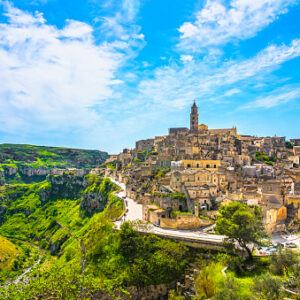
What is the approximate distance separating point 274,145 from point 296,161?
12.3 metres

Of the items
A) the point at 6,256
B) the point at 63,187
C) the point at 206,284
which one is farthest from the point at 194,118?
the point at 206,284

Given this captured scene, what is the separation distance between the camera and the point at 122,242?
31391mm

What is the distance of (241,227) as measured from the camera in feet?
84.3

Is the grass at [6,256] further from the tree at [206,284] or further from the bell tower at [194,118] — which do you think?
the bell tower at [194,118]

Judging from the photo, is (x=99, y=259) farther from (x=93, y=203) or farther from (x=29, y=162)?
(x=29, y=162)

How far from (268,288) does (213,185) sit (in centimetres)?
2402

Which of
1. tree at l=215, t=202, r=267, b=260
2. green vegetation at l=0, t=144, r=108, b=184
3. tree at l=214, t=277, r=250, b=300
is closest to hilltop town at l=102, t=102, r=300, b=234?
tree at l=215, t=202, r=267, b=260

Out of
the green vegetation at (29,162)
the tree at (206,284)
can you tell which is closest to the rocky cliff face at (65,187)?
the green vegetation at (29,162)

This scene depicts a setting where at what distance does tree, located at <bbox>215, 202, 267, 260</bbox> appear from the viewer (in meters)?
25.2

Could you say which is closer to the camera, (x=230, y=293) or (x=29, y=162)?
(x=230, y=293)

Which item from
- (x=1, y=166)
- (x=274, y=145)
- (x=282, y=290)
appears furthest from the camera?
(x=1, y=166)

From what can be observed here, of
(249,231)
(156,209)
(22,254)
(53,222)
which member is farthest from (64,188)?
(249,231)

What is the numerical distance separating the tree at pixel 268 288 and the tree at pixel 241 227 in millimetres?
8132

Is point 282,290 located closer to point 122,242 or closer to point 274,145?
point 122,242
